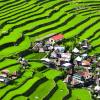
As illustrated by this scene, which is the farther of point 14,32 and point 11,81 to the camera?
point 14,32

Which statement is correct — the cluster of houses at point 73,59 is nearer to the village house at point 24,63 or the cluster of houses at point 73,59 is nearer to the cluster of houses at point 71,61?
the cluster of houses at point 71,61

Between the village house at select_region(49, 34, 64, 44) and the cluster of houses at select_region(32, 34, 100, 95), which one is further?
the village house at select_region(49, 34, 64, 44)

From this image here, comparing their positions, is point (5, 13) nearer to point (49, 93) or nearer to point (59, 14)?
point (59, 14)

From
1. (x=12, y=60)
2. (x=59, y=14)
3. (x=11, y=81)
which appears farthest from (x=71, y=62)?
(x=59, y=14)

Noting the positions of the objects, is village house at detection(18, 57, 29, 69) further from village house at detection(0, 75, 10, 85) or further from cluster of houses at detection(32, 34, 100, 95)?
village house at detection(0, 75, 10, 85)

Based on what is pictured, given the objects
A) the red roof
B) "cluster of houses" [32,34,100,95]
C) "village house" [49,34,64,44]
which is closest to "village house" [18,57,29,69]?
"cluster of houses" [32,34,100,95]

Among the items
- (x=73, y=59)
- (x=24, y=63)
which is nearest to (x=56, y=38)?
(x=73, y=59)

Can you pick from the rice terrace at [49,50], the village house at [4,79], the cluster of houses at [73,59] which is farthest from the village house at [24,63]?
the village house at [4,79]
